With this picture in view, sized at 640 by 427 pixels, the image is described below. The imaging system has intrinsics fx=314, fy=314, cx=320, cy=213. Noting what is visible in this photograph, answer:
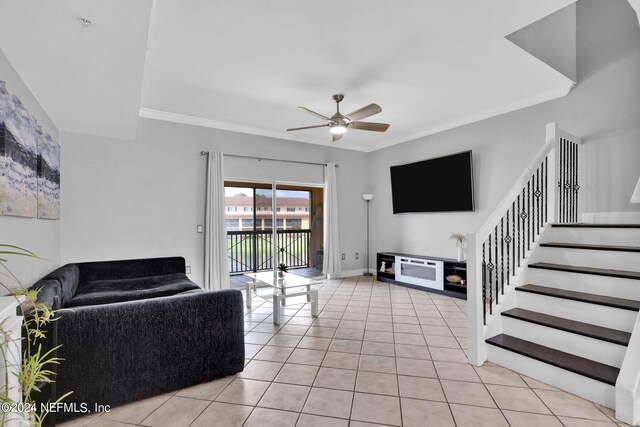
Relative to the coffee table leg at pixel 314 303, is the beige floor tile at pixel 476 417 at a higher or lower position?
lower

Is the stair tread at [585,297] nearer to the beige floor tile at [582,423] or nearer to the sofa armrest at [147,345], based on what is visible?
the beige floor tile at [582,423]

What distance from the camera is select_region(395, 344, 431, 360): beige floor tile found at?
8.89 ft

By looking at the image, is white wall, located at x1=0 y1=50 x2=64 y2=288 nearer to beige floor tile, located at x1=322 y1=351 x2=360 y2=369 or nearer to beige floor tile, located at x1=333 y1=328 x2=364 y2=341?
beige floor tile, located at x1=322 y1=351 x2=360 y2=369

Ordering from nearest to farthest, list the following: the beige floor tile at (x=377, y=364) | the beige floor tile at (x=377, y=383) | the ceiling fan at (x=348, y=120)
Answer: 1. the beige floor tile at (x=377, y=383)
2. the beige floor tile at (x=377, y=364)
3. the ceiling fan at (x=348, y=120)

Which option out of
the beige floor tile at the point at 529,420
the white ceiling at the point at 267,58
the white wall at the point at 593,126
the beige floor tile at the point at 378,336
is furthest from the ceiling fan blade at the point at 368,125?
the beige floor tile at the point at 529,420

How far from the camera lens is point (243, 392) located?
2193 millimetres

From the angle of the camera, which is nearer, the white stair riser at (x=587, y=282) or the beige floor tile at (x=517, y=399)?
the beige floor tile at (x=517, y=399)

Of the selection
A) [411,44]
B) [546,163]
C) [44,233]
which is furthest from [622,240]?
[44,233]

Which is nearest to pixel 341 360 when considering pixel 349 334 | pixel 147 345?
pixel 349 334

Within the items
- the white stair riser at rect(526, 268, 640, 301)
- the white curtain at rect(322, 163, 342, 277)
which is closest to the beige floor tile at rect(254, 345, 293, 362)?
the white stair riser at rect(526, 268, 640, 301)

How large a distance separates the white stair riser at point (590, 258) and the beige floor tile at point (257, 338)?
8.71 feet

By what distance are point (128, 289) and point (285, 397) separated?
2.29 metres

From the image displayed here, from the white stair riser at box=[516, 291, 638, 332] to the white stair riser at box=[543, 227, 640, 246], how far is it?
77 centimetres

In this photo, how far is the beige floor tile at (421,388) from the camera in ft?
6.93
